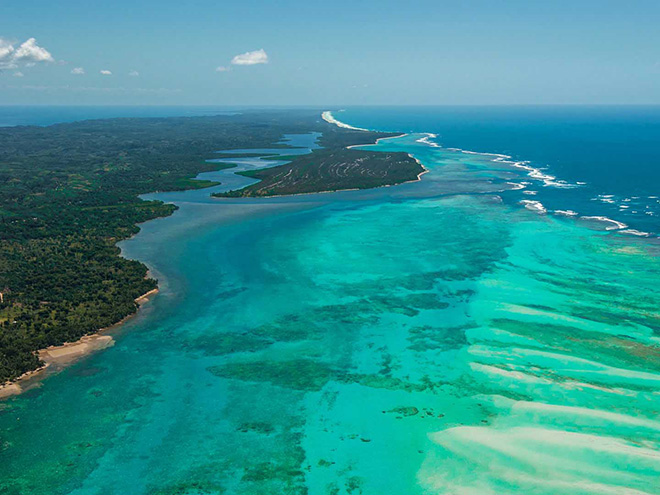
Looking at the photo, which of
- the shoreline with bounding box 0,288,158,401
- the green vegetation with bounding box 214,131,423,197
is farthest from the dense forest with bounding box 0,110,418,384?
the green vegetation with bounding box 214,131,423,197

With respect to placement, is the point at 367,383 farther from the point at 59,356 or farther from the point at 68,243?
the point at 68,243

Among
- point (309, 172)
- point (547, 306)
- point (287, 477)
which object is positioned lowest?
point (287, 477)

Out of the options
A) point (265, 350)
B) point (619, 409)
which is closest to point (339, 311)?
point (265, 350)

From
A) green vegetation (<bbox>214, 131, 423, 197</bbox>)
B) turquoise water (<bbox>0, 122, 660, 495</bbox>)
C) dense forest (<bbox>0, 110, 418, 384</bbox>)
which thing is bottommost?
turquoise water (<bbox>0, 122, 660, 495</bbox>)

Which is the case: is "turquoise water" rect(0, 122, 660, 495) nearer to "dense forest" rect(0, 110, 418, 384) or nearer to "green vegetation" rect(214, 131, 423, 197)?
"dense forest" rect(0, 110, 418, 384)

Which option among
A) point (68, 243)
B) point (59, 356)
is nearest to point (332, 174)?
point (68, 243)

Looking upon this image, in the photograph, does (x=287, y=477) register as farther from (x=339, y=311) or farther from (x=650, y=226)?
(x=650, y=226)
